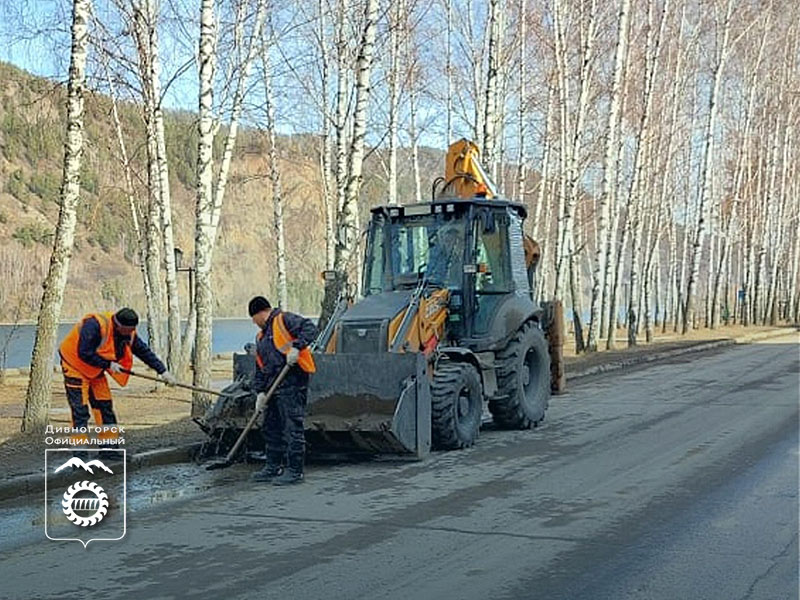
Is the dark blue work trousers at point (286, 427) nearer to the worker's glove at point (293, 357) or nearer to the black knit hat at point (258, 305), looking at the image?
the worker's glove at point (293, 357)

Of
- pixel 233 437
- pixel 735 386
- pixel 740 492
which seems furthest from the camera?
pixel 735 386

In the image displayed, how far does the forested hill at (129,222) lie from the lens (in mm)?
34759

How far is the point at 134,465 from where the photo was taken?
36.9ft

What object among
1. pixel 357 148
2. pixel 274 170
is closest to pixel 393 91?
pixel 274 170

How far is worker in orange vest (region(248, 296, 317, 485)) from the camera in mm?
10336

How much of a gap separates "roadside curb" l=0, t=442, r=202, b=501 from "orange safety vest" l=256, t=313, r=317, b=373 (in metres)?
1.75

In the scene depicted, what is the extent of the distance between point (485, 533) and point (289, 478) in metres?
2.75

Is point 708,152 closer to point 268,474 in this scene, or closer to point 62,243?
point 62,243

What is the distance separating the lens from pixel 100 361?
10.5 m

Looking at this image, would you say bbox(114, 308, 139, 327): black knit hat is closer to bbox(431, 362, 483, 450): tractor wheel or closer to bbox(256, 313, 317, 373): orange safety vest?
bbox(256, 313, 317, 373): orange safety vest

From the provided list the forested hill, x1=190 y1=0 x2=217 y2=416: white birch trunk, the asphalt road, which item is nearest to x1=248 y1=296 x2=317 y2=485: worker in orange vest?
the asphalt road

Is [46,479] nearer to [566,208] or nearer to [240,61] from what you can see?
[240,61]

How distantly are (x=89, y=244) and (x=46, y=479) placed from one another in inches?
2862

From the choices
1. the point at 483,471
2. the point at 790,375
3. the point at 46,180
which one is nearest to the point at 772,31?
the point at 790,375
